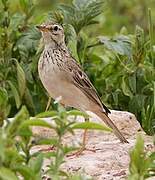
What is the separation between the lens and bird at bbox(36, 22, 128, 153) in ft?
23.4

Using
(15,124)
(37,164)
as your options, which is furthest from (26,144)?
(15,124)

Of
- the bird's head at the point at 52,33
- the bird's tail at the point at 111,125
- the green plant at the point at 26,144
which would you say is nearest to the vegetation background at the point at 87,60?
the bird's head at the point at 52,33

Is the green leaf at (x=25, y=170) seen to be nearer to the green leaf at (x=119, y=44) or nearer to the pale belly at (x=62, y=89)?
the pale belly at (x=62, y=89)

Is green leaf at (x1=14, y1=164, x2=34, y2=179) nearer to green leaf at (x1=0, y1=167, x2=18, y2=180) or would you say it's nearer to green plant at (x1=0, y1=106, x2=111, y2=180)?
green plant at (x1=0, y1=106, x2=111, y2=180)

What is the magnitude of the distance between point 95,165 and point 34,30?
2615mm

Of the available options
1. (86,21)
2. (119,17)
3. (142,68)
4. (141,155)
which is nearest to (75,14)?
(86,21)

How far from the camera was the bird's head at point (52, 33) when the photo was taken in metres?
7.42

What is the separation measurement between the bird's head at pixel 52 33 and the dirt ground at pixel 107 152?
0.80m

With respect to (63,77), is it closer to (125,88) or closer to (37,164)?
(125,88)

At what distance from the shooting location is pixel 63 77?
7.27 meters

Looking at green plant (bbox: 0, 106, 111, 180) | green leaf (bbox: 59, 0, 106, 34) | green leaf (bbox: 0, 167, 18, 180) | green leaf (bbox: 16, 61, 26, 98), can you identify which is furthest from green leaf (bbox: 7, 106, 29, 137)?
green leaf (bbox: 59, 0, 106, 34)

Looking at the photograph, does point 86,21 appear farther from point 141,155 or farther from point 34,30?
point 141,155

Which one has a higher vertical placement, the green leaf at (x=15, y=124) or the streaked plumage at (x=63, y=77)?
the green leaf at (x=15, y=124)

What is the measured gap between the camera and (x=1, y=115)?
5312mm
